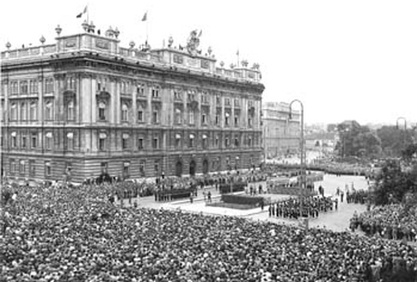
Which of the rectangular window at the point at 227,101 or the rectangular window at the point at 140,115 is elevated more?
the rectangular window at the point at 227,101

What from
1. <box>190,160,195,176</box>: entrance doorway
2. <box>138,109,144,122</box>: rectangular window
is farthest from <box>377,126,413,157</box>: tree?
<box>138,109,144,122</box>: rectangular window

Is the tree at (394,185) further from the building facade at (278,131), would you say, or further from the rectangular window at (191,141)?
the building facade at (278,131)

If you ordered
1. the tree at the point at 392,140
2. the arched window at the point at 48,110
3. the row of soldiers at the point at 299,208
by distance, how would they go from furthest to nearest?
the tree at the point at 392,140, the arched window at the point at 48,110, the row of soldiers at the point at 299,208

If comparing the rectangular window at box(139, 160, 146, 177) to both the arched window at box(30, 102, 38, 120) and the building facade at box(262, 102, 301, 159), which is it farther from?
the building facade at box(262, 102, 301, 159)

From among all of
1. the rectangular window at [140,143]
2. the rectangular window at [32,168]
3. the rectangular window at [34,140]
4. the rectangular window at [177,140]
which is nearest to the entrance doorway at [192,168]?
the rectangular window at [177,140]

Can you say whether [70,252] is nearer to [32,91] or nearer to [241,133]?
[32,91]

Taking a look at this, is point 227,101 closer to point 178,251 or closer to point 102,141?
point 102,141
